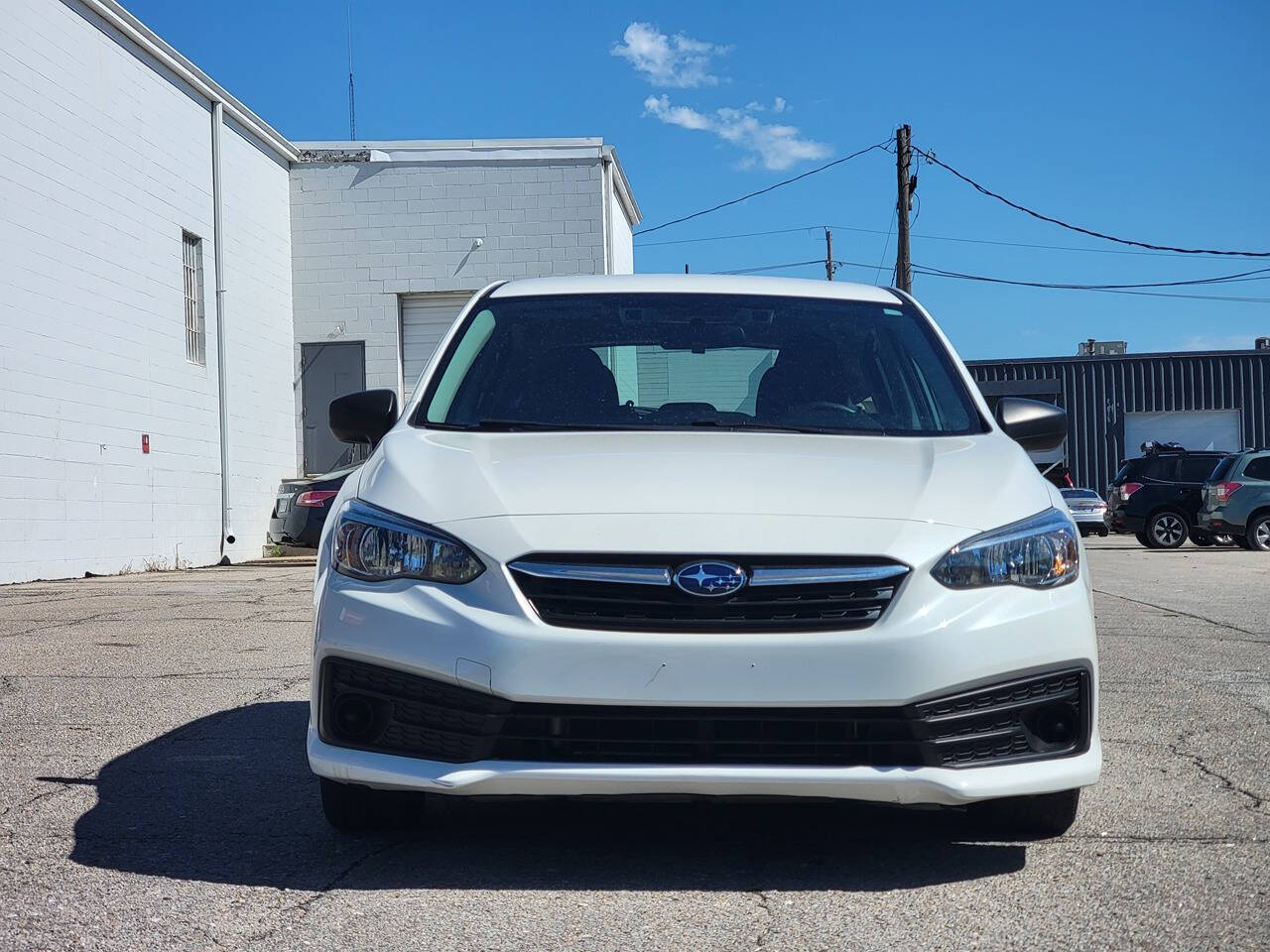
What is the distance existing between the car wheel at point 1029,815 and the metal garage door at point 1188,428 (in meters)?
42.8

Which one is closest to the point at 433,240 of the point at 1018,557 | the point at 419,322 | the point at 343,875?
the point at 419,322

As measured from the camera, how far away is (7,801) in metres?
4.63

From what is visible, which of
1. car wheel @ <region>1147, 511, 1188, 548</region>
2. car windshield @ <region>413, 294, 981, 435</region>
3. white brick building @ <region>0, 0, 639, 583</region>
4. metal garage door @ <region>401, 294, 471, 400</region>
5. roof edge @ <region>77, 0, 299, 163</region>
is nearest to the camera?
car windshield @ <region>413, 294, 981, 435</region>

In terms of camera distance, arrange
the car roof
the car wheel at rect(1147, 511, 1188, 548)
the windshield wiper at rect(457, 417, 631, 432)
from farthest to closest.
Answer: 1. the car wheel at rect(1147, 511, 1188, 548)
2. the car roof
3. the windshield wiper at rect(457, 417, 631, 432)

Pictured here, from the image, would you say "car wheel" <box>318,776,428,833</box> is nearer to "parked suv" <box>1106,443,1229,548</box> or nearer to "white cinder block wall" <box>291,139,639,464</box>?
"white cinder block wall" <box>291,139,639,464</box>

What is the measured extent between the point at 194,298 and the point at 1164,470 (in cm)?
1606

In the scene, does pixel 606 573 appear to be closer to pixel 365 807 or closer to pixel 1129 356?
pixel 365 807

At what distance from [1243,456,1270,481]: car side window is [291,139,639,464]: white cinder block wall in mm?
10633

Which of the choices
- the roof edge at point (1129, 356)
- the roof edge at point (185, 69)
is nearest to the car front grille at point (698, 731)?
the roof edge at point (185, 69)

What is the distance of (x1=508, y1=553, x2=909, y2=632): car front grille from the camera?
136 inches

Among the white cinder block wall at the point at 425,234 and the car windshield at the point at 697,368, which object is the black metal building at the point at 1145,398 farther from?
the car windshield at the point at 697,368

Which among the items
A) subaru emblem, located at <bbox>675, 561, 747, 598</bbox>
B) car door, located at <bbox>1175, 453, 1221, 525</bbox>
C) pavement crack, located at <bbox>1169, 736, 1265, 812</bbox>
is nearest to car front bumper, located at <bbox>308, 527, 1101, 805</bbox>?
subaru emblem, located at <bbox>675, 561, 747, 598</bbox>

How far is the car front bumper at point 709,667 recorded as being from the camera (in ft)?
11.1

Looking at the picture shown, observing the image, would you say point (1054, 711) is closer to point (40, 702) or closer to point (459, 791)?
point (459, 791)
